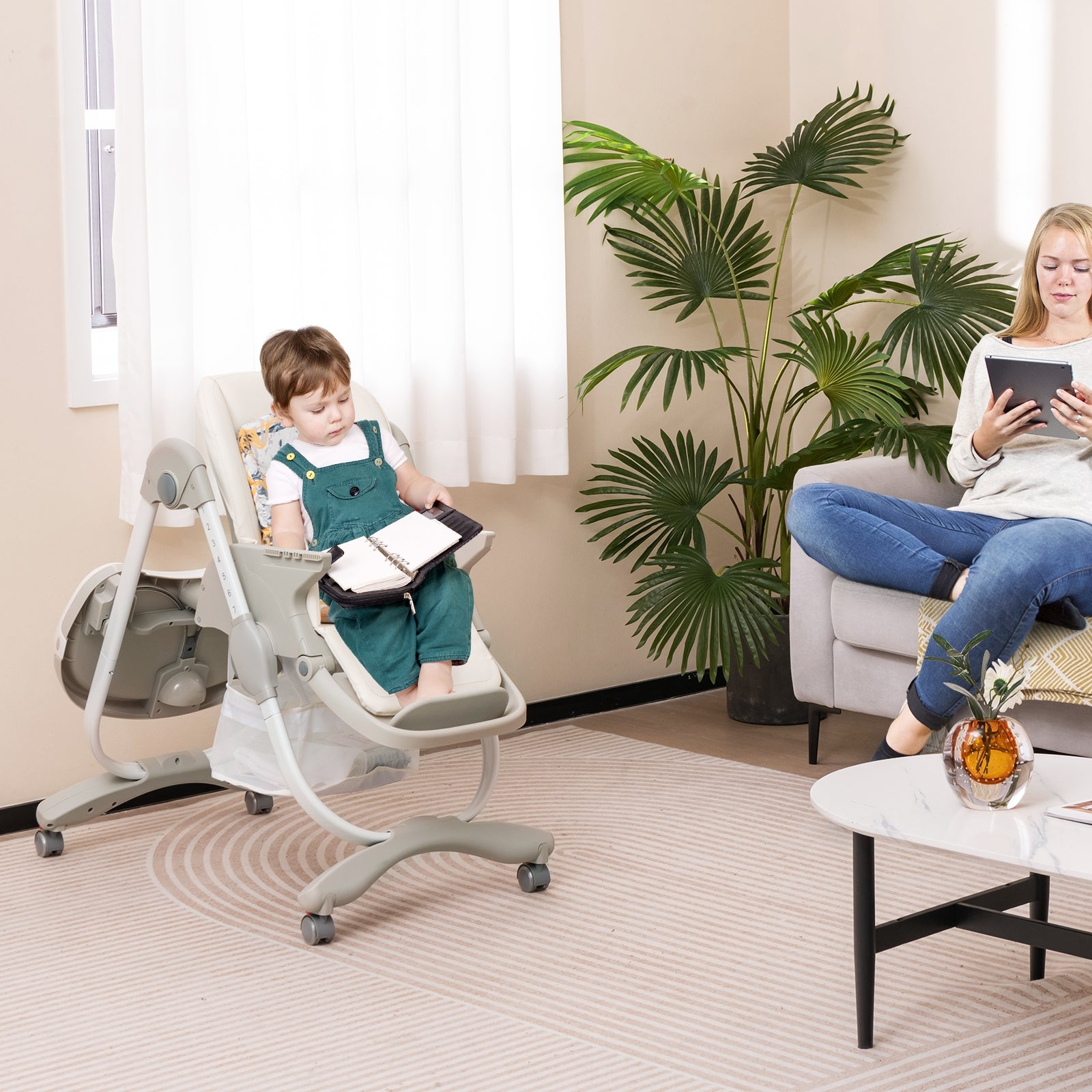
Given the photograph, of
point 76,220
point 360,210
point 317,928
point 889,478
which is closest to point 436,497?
point 317,928

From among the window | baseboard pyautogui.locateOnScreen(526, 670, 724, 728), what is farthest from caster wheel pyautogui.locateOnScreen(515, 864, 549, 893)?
the window

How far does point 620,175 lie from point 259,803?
5.90 ft

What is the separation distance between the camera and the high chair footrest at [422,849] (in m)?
2.31

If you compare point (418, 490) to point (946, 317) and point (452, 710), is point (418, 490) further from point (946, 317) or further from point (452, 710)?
point (946, 317)

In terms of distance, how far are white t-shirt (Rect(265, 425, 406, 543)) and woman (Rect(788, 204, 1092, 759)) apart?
96cm

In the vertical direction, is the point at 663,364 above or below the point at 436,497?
above

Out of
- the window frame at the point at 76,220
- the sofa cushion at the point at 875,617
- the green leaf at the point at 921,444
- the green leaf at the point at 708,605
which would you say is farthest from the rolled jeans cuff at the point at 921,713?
the window frame at the point at 76,220

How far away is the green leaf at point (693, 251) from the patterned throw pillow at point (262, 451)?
4.43 ft

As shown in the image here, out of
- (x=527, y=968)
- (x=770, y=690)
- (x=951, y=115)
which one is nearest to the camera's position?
(x=527, y=968)

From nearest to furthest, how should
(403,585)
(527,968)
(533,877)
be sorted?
1. (527,968)
2. (403,585)
3. (533,877)

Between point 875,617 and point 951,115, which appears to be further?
point 951,115

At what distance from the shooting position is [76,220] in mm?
2926

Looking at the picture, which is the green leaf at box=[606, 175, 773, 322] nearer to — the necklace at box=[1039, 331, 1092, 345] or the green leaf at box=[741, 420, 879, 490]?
the green leaf at box=[741, 420, 879, 490]

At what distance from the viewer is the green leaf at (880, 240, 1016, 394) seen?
3.30m
